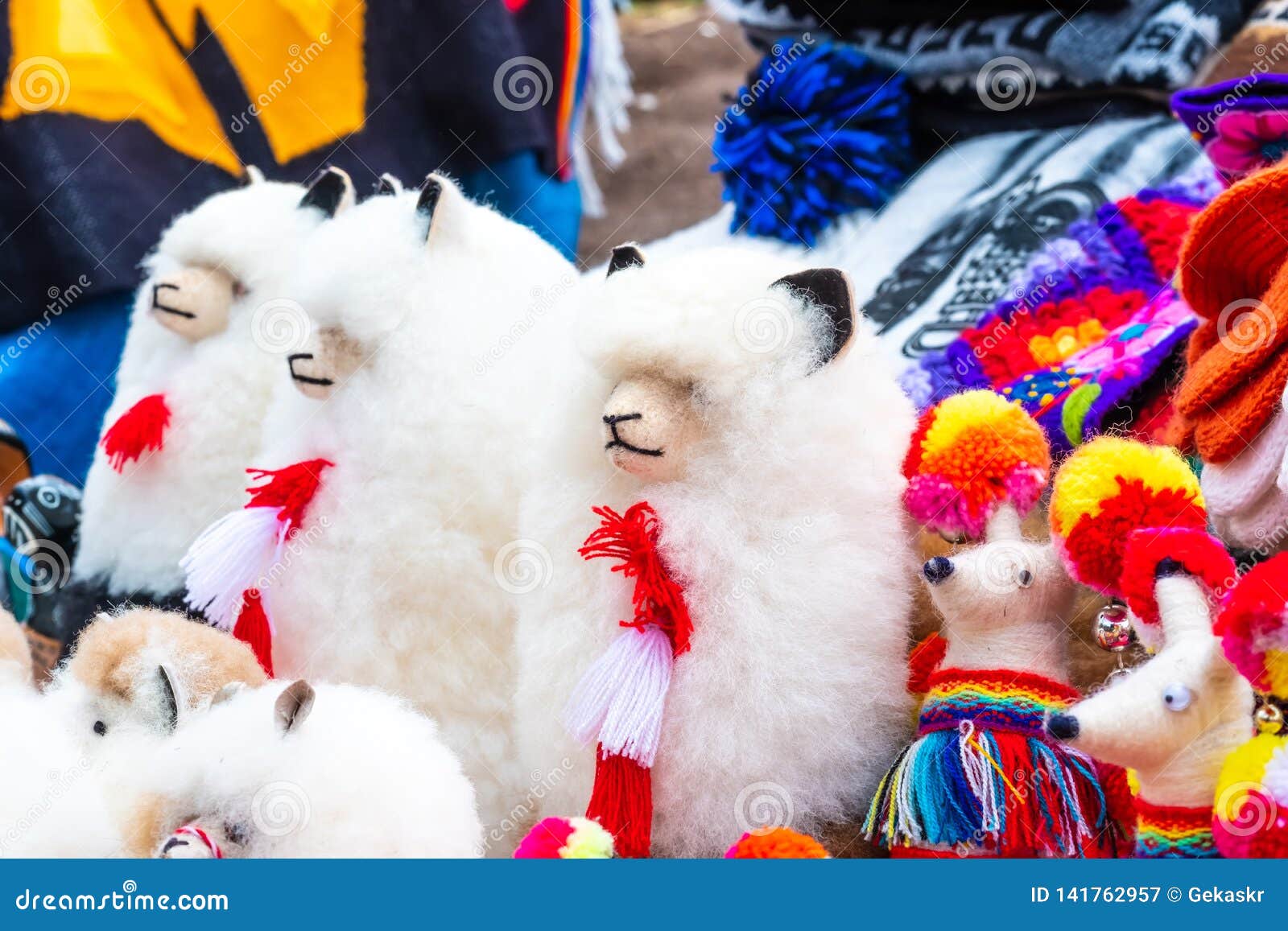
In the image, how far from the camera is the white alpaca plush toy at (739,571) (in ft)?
3.01

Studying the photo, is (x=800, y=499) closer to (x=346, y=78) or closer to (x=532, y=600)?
(x=532, y=600)

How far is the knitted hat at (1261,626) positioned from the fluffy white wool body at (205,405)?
90cm

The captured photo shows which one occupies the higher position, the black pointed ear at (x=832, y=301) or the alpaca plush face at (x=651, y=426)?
the black pointed ear at (x=832, y=301)

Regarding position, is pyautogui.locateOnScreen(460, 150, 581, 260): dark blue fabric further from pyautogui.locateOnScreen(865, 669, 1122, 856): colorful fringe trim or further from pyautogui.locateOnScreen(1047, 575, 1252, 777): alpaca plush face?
pyautogui.locateOnScreen(1047, 575, 1252, 777): alpaca plush face

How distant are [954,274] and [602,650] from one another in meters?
0.76

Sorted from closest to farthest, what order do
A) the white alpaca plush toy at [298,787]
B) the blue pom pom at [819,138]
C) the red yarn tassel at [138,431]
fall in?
1. the white alpaca plush toy at [298,787]
2. the red yarn tassel at [138,431]
3. the blue pom pom at [819,138]

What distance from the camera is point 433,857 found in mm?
788

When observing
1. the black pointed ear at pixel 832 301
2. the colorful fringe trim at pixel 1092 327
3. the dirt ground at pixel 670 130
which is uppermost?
the dirt ground at pixel 670 130

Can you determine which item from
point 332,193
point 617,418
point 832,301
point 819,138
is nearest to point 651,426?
point 617,418

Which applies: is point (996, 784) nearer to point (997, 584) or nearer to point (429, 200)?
point (997, 584)

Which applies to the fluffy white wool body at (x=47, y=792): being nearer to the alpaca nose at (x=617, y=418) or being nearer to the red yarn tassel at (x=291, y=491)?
the red yarn tassel at (x=291, y=491)

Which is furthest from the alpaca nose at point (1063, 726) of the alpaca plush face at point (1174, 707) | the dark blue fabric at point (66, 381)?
the dark blue fabric at point (66, 381)

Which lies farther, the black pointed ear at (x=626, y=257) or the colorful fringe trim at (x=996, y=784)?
the black pointed ear at (x=626, y=257)
